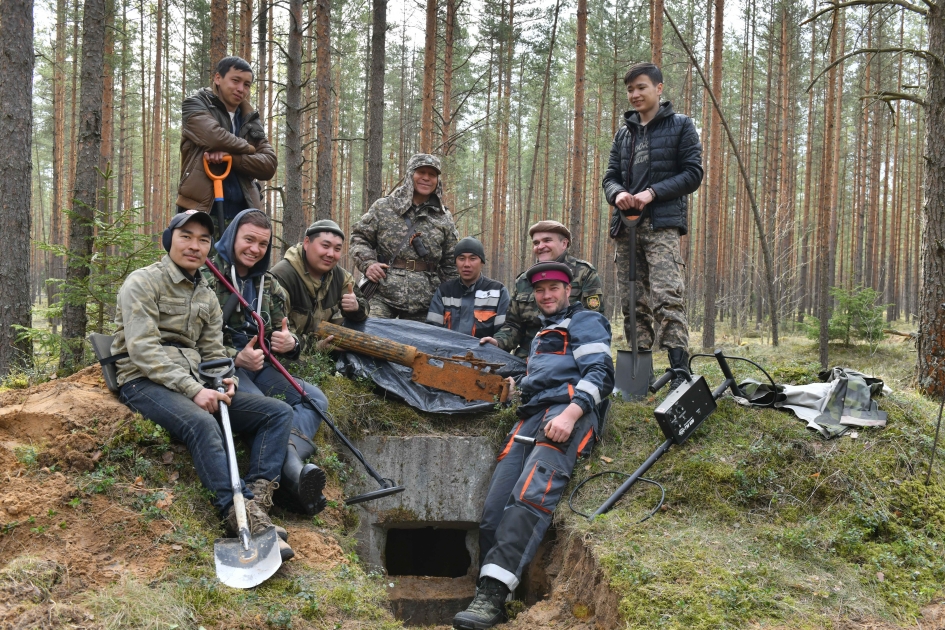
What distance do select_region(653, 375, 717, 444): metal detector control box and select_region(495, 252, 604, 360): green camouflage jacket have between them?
1.08 meters

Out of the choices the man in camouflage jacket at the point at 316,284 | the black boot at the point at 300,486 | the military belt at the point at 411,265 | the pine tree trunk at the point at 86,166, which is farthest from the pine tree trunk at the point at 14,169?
the black boot at the point at 300,486

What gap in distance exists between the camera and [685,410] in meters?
4.38

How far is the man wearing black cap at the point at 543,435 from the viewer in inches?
147

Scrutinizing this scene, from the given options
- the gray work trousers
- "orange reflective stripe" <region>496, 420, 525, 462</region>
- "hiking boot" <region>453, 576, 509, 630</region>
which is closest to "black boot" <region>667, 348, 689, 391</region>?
the gray work trousers

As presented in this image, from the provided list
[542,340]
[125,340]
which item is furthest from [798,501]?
[125,340]

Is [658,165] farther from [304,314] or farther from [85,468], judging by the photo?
[85,468]

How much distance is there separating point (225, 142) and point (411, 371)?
2.32 m

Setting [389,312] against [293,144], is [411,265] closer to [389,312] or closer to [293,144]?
[389,312]

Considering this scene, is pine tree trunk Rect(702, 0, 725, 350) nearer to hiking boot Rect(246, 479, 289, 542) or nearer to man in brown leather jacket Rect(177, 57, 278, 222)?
man in brown leather jacket Rect(177, 57, 278, 222)

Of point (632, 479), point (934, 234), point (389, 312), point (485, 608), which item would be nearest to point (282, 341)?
point (389, 312)

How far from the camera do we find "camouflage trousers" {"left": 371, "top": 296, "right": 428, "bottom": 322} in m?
5.75

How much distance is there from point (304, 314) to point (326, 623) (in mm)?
2584

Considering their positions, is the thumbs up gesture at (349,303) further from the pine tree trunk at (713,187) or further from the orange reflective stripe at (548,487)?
the pine tree trunk at (713,187)

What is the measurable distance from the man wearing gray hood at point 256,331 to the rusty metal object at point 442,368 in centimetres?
76
